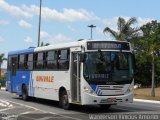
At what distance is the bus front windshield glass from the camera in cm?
2011

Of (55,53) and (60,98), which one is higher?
(55,53)

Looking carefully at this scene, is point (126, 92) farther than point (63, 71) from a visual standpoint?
No

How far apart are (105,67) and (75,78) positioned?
164cm

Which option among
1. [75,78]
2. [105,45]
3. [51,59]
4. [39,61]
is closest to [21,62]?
[39,61]

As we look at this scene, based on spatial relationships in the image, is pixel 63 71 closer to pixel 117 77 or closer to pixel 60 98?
pixel 60 98

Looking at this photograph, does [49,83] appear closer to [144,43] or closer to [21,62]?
[21,62]

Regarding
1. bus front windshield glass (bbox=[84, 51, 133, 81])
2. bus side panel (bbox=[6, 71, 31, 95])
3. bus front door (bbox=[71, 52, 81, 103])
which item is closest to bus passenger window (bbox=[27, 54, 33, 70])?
bus side panel (bbox=[6, 71, 31, 95])

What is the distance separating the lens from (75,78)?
2103 cm

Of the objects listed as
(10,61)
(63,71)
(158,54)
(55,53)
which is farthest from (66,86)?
(158,54)

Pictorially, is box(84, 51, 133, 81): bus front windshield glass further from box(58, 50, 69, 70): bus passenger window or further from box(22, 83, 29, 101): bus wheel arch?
box(22, 83, 29, 101): bus wheel arch

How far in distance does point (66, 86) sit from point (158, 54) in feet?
75.5

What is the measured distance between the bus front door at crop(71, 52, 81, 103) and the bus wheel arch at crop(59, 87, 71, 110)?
2.56 feet

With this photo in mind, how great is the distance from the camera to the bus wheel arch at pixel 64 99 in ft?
71.3

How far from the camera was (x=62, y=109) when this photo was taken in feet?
72.7
